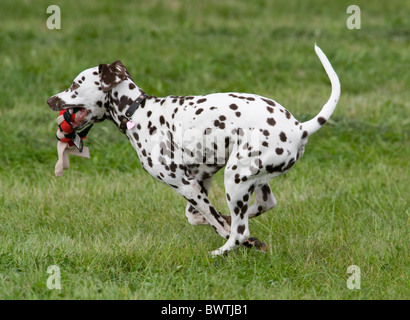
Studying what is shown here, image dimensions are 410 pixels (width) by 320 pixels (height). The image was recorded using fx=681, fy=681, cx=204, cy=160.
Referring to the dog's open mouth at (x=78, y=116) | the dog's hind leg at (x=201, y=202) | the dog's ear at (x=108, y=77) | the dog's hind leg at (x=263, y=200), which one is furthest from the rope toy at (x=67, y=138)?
the dog's hind leg at (x=263, y=200)

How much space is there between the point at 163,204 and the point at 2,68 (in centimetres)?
538

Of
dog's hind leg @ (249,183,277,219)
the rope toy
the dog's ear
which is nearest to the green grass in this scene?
dog's hind leg @ (249,183,277,219)

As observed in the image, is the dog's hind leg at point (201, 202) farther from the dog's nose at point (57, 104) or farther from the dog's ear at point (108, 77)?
the dog's nose at point (57, 104)

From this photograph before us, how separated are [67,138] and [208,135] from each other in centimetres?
140

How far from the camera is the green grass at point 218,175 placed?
17.8 ft

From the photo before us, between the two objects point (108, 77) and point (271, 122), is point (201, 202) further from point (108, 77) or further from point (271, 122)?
point (108, 77)

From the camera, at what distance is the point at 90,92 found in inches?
228

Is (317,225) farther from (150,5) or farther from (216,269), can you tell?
(150,5)

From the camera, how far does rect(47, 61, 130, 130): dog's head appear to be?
5.69 meters

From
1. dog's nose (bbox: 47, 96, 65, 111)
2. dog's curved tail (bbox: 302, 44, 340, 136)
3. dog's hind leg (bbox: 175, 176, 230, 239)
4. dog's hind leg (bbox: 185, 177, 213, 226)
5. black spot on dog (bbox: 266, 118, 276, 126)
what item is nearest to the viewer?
black spot on dog (bbox: 266, 118, 276, 126)

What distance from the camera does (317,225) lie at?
650 cm

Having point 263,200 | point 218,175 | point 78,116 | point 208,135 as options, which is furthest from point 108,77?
point 218,175

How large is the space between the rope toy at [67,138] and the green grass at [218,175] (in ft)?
2.18

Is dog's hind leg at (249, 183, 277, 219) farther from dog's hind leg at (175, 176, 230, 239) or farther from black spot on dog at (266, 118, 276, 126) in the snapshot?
black spot on dog at (266, 118, 276, 126)
